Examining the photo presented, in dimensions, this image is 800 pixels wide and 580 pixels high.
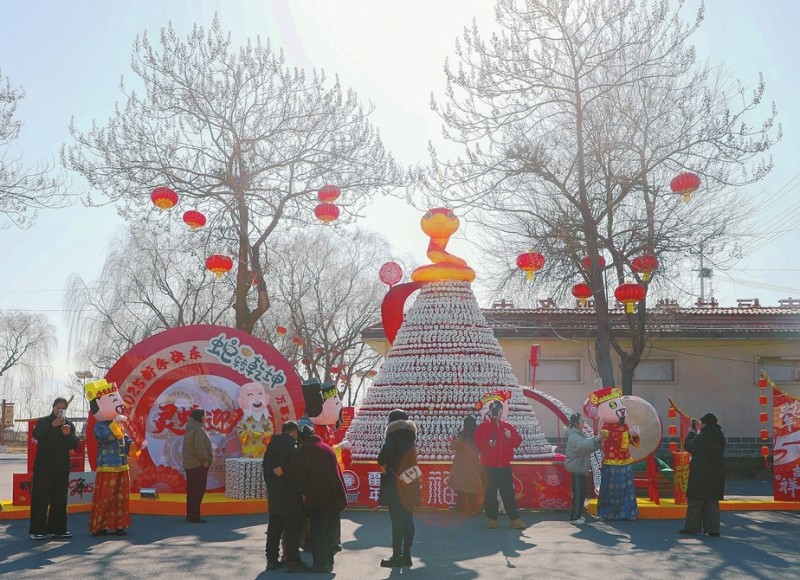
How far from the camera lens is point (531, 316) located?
93.8 feet

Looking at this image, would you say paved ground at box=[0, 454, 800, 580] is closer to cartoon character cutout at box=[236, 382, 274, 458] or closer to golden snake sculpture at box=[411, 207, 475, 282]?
cartoon character cutout at box=[236, 382, 274, 458]

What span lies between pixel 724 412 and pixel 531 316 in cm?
637

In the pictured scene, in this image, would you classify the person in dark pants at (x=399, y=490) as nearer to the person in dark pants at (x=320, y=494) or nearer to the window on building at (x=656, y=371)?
the person in dark pants at (x=320, y=494)

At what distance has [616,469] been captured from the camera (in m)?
13.0

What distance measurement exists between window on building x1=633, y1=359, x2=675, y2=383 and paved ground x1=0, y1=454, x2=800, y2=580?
13977mm

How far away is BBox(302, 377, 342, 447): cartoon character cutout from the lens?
1495 cm

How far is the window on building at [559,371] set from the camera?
26.8m

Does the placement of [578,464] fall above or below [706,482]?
above

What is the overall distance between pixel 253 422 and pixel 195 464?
2314 millimetres

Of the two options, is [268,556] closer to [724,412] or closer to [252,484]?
[252,484]

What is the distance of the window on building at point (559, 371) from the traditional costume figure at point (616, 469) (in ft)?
44.4

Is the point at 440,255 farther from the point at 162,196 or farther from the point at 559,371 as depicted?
the point at 559,371

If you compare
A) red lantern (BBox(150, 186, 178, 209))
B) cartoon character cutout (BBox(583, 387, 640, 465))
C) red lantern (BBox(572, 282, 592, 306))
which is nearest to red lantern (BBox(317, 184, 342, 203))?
red lantern (BBox(150, 186, 178, 209))

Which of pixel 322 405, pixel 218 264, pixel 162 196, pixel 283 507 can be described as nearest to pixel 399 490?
pixel 283 507
